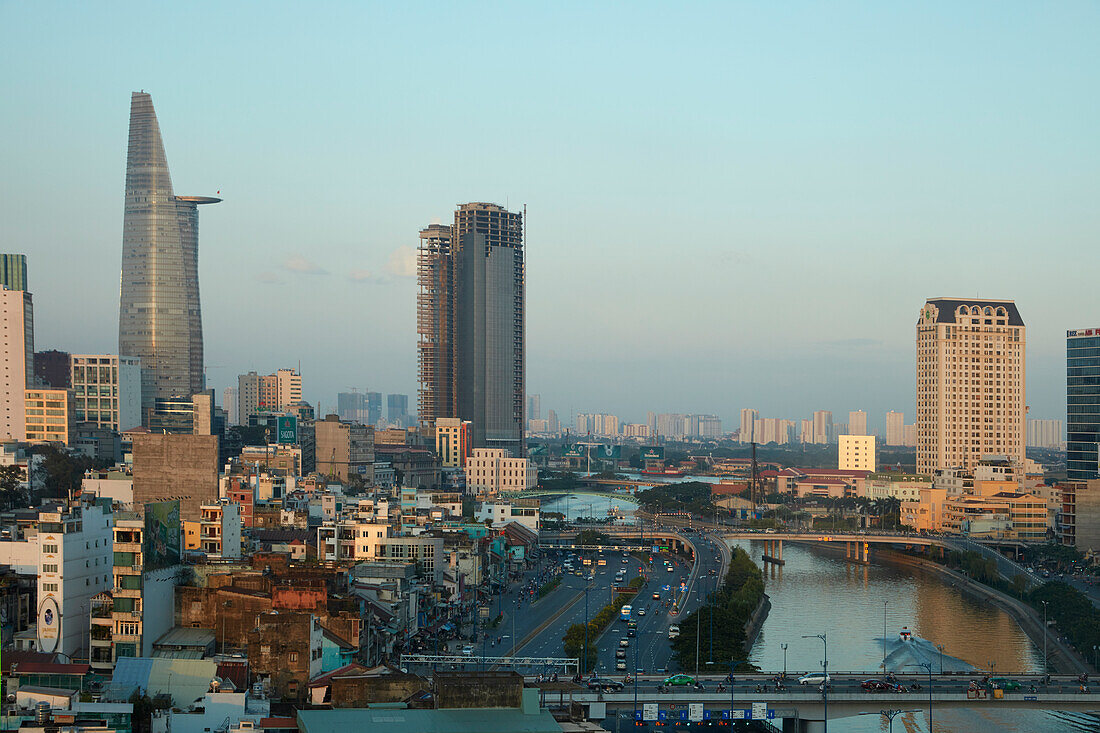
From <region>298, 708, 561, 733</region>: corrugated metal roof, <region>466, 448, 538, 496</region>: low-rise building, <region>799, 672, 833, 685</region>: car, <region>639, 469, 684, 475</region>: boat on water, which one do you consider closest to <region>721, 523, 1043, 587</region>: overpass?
<region>466, 448, 538, 496</region>: low-rise building

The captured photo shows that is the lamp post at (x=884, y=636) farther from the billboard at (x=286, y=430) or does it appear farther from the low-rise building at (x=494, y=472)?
the low-rise building at (x=494, y=472)

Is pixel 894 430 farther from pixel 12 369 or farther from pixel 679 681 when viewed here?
pixel 679 681

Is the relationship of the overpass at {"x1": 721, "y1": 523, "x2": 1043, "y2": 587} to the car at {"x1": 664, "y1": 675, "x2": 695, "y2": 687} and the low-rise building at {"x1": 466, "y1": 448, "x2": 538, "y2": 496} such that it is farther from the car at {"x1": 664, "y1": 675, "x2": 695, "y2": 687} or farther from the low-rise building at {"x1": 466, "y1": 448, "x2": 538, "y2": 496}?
the car at {"x1": 664, "y1": 675, "x2": 695, "y2": 687}

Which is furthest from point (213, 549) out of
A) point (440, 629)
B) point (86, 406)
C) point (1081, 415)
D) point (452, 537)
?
point (1081, 415)

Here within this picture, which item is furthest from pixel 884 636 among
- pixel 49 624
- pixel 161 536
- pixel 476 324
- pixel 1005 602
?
pixel 476 324

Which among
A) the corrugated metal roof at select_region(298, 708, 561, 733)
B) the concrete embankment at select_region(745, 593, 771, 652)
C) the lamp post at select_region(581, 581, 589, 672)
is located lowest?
the concrete embankment at select_region(745, 593, 771, 652)

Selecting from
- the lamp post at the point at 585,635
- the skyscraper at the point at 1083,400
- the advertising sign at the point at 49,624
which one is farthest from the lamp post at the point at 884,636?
the skyscraper at the point at 1083,400

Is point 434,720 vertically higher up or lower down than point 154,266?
lower down
